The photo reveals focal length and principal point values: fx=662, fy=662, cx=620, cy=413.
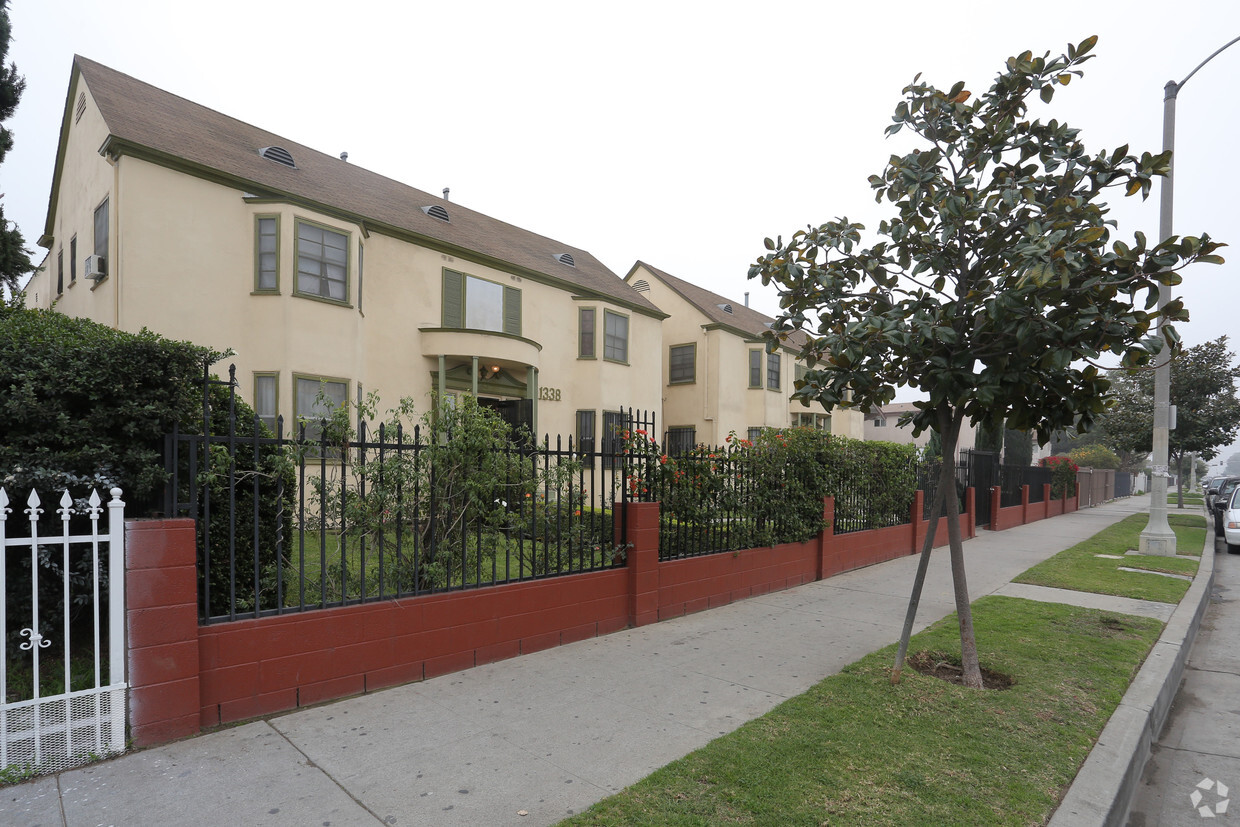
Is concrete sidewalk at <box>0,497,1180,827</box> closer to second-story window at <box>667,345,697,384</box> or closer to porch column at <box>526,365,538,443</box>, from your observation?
porch column at <box>526,365,538,443</box>

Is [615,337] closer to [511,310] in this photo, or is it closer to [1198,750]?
[511,310]

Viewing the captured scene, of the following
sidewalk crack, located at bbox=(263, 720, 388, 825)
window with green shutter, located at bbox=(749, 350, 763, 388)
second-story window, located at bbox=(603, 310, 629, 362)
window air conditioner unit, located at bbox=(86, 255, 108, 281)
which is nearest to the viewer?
sidewalk crack, located at bbox=(263, 720, 388, 825)

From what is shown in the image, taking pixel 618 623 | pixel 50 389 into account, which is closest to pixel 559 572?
pixel 618 623

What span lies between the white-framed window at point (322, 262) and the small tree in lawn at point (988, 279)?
386 inches

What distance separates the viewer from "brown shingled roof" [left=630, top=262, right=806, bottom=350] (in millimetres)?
24711

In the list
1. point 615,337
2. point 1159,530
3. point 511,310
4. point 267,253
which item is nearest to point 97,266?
point 267,253

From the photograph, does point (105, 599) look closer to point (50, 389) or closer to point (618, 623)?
point (50, 389)

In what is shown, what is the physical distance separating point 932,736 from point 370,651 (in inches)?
156

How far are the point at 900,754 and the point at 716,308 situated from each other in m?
23.0

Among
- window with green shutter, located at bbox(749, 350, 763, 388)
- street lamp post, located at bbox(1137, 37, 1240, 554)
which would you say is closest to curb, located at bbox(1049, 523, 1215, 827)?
street lamp post, located at bbox(1137, 37, 1240, 554)

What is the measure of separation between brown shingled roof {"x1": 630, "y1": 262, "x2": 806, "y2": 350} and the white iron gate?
829 inches

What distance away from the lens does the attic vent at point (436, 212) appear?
17.2 m

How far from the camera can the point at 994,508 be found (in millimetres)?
17781

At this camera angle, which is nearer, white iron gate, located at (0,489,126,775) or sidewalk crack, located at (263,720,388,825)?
sidewalk crack, located at (263,720,388,825)
